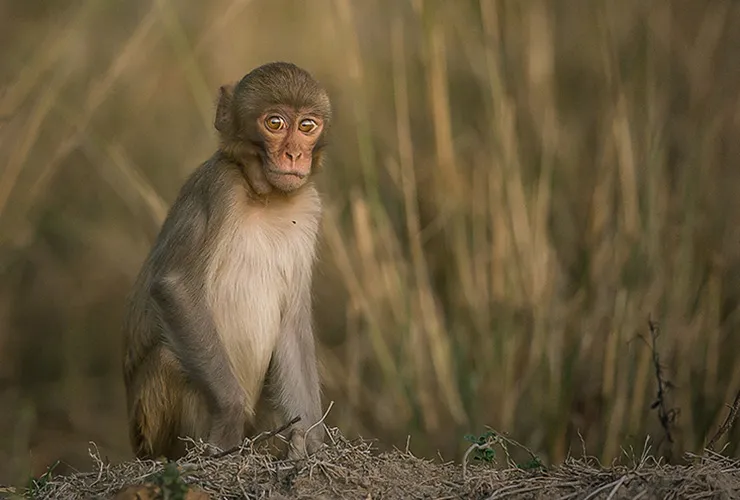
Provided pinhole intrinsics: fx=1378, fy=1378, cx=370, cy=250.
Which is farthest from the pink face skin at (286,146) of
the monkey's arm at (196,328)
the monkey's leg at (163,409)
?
the monkey's leg at (163,409)

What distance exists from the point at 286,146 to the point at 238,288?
742mm

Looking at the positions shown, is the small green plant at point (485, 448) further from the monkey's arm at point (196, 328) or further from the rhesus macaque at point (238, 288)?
the monkey's arm at point (196, 328)

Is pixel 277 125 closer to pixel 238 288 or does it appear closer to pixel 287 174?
pixel 287 174

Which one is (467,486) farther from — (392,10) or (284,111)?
(392,10)

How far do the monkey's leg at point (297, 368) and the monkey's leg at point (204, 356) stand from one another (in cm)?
48

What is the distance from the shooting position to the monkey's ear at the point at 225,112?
635 cm

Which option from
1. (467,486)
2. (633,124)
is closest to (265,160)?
(467,486)

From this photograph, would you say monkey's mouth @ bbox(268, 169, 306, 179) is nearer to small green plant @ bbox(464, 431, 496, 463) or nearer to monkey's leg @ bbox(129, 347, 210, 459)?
monkey's leg @ bbox(129, 347, 210, 459)

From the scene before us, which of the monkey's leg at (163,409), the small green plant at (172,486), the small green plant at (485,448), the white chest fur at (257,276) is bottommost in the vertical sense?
the monkey's leg at (163,409)

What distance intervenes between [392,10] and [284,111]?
4985 millimetres

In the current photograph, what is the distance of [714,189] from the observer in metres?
8.01

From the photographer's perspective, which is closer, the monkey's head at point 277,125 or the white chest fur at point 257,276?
the monkey's head at point 277,125

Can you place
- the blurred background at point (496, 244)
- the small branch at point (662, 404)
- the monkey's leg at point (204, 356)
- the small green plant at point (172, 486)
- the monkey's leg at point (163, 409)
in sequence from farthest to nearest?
the blurred background at point (496, 244), the small branch at point (662, 404), the monkey's leg at point (163, 409), the monkey's leg at point (204, 356), the small green plant at point (172, 486)

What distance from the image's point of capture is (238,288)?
640cm
